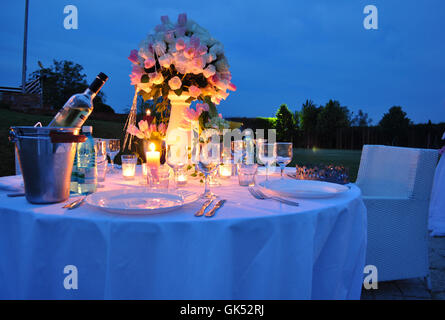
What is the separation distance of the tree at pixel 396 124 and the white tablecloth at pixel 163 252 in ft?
69.8

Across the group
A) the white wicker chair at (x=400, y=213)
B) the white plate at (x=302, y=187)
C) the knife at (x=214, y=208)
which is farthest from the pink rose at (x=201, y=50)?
the white wicker chair at (x=400, y=213)

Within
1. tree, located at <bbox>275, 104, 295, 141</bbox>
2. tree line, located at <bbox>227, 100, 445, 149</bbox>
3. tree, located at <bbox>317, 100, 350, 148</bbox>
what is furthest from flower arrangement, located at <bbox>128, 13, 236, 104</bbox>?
tree, located at <bbox>317, 100, 350, 148</bbox>

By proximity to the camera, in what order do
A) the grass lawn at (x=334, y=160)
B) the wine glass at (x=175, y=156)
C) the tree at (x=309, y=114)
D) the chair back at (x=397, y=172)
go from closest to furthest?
the wine glass at (x=175, y=156) < the chair back at (x=397, y=172) < the grass lawn at (x=334, y=160) < the tree at (x=309, y=114)

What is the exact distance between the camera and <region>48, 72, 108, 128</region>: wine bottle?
1.20m

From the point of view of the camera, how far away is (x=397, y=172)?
215cm

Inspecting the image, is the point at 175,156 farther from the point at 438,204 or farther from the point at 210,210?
the point at 438,204

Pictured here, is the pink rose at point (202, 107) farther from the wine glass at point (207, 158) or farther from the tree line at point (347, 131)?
the tree line at point (347, 131)

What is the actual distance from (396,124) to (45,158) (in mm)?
22606

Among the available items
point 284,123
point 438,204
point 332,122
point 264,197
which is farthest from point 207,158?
point 332,122

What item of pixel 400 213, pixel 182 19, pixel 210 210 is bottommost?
pixel 400 213

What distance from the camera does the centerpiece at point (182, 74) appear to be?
153 centimetres
